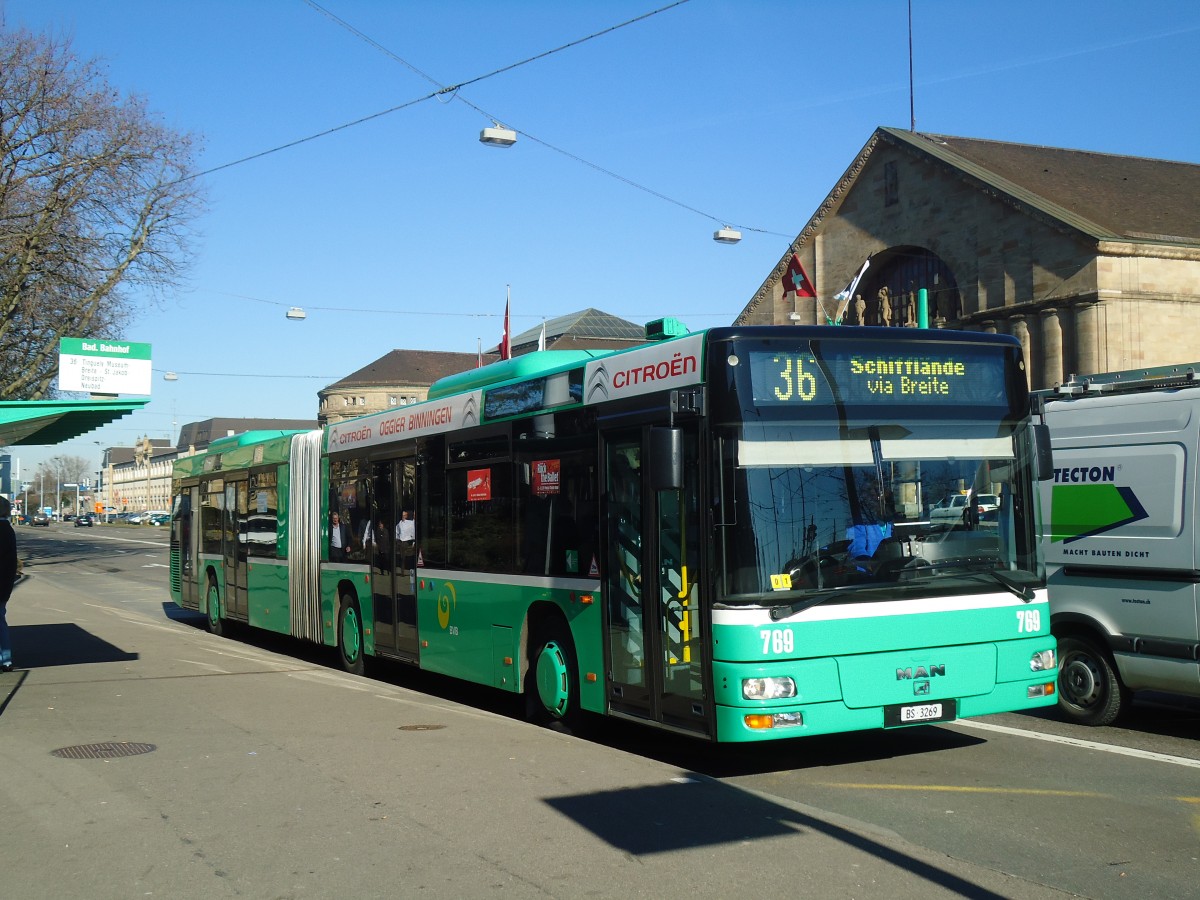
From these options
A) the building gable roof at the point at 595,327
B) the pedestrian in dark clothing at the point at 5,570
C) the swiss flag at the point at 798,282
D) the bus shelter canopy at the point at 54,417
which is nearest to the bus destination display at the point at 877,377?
the bus shelter canopy at the point at 54,417

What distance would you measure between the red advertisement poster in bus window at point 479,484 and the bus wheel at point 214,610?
32.9 ft

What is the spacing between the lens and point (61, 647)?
16.3m

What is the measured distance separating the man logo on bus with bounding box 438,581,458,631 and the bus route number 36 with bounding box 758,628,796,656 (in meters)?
4.82

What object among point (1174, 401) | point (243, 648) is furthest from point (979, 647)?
point (243, 648)

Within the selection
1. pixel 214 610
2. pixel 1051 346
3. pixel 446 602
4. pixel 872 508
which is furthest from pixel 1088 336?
pixel 872 508

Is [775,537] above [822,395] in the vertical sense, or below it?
below

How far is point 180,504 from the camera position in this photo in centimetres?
2225

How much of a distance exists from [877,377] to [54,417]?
7.38m

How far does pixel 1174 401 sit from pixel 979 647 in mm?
Answer: 2898

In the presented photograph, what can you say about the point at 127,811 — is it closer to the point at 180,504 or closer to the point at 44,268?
the point at 180,504

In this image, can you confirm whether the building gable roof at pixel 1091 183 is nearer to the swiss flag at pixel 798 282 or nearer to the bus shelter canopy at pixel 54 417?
the swiss flag at pixel 798 282

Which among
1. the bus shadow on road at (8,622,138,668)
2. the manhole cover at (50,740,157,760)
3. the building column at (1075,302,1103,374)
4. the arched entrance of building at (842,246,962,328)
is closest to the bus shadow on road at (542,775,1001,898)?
the manhole cover at (50,740,157,760)

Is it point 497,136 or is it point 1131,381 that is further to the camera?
point 497,136

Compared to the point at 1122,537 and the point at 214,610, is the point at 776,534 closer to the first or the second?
the point at 1122,537
